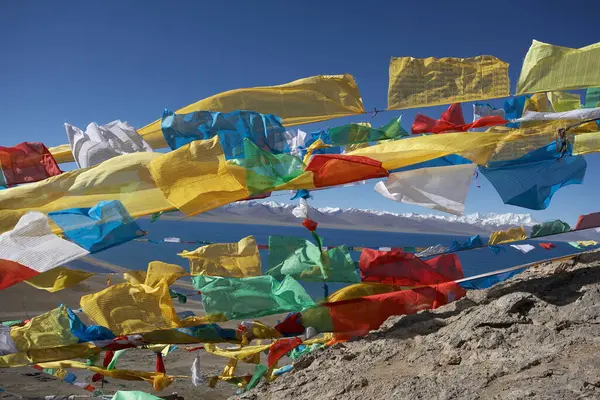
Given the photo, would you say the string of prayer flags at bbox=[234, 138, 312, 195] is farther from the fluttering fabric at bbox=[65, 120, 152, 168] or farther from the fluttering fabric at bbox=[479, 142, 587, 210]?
the fluttering fabric at bbox=[479, 142, 587, 210]

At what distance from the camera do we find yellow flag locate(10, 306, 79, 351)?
352cm

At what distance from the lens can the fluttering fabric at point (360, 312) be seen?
3553mm

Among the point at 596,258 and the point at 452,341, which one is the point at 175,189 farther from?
the point at 596,258

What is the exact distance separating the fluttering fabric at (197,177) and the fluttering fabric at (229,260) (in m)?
1.70

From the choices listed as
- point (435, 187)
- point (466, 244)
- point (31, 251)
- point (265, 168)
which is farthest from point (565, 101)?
point (31, 251)

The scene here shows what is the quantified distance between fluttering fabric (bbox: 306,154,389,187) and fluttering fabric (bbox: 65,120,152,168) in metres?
1.53

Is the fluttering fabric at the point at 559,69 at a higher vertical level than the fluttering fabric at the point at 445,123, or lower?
higher

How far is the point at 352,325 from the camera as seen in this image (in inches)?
141

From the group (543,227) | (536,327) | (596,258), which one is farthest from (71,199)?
(543,227)

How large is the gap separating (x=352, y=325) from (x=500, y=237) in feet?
9.64

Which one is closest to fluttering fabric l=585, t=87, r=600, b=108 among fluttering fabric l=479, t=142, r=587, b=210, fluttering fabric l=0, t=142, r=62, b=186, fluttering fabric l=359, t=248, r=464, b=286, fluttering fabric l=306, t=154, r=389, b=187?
fluttering fabric l=479, t=142, r=587, b=210

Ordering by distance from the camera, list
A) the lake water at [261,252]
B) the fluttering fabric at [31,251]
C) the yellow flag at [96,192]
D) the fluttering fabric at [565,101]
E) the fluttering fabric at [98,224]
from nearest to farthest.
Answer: the fluttering fabric at [31,251] → the fluttering fabric at [98,224] → the yellow flag at [96,192] → the fluttering fabric at [565,101] → the lake water at [261,252]

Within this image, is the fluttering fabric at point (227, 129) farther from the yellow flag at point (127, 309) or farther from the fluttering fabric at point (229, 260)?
the fluttering fabric at point (229, 260)

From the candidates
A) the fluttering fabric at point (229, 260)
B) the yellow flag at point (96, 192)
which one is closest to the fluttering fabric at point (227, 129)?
the yellow flag at point (96, 192)
